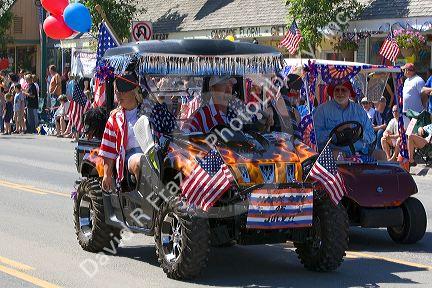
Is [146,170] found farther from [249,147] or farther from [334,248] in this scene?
[334,248]

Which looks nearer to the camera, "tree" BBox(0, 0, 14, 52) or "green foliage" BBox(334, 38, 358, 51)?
"green foliage" BBox(334, 38, 358, 51)

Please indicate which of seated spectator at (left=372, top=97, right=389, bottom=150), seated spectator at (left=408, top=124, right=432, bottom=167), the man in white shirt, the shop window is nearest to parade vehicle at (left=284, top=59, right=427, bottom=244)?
seated spectator at (left=408, top=124, right=432, bottom=167)

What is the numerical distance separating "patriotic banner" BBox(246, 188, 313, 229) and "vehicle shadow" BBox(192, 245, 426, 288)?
53 centimetres

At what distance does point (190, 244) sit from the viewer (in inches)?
335

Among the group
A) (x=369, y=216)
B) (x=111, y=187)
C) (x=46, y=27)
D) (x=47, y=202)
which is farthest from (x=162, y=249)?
(x=46, y=27)

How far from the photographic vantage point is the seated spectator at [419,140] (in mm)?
19344

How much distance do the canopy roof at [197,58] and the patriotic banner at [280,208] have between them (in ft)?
4.32

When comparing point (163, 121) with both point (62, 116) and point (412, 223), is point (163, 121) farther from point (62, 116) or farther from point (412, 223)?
point (62, 116)

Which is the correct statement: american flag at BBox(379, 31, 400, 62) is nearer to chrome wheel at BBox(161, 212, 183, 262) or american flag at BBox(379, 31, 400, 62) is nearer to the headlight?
the headlight

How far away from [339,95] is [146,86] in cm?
309

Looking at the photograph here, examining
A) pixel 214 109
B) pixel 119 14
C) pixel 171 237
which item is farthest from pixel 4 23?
pixel 171 237

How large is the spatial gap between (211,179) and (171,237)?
0.71 metres

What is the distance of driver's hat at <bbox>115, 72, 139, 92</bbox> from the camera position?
362 inches

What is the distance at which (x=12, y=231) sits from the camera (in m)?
11.7
